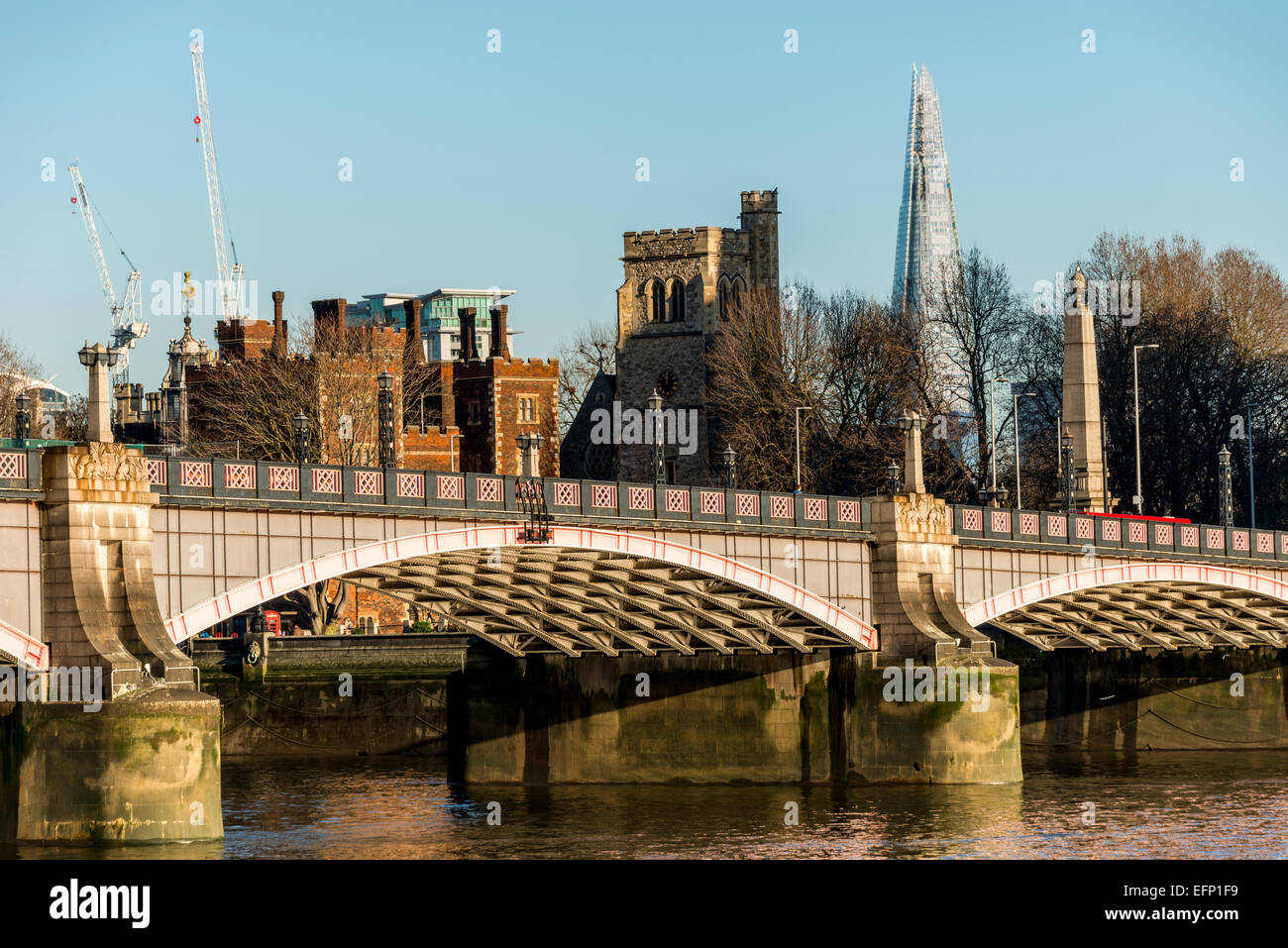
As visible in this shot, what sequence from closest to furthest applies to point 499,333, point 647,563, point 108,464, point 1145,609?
point 108,464 → point 647,563 → point 1145,609 → point 499,333

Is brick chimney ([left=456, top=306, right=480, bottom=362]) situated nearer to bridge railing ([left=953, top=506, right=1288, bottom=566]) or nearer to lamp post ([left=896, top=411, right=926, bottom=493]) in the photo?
bridge railing ([left=953, top=506, right=1288, bottom=566])

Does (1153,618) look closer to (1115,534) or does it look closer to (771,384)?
(1115,534)

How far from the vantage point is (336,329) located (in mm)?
101500

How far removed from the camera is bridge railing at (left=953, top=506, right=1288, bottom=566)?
5950 cm

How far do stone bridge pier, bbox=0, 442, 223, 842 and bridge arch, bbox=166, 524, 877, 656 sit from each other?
3.37m

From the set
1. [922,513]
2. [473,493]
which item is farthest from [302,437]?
[922,513]

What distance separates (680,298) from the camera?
131 meters

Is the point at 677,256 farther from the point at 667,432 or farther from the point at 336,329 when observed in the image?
the point at 336,329

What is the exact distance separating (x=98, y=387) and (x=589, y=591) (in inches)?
674

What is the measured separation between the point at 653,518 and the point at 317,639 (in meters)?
31.9

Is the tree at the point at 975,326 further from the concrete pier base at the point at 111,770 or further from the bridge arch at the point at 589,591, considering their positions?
the concrete pier base at the point at 111,770

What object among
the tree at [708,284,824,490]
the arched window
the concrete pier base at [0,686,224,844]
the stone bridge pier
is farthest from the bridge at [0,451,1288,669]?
the arched window
